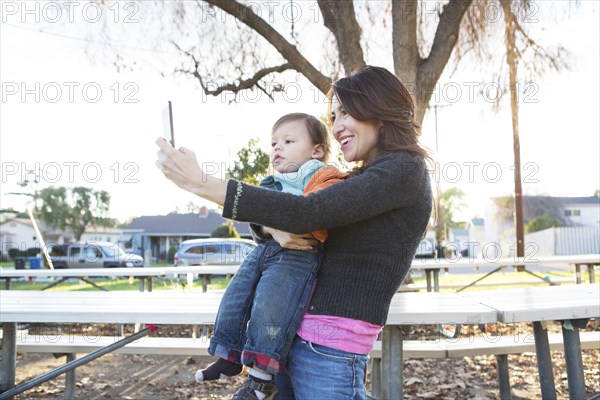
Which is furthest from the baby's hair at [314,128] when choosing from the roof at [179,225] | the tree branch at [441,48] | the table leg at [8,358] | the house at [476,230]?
the house at [476,230]

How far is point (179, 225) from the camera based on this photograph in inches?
1794

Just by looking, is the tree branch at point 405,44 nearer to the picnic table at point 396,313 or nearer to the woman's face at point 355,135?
the picnic table at point 396,313

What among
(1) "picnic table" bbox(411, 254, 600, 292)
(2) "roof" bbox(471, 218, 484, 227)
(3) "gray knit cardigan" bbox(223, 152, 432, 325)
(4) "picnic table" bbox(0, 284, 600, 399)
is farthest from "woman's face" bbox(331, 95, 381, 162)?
(2) "roof" bbox(471, 218, 484, 227)

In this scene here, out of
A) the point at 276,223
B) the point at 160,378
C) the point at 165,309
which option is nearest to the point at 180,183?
the point at 276,223

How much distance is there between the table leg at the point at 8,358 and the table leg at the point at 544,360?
2737 mm

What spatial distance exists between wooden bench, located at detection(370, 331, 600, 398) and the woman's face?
197cm

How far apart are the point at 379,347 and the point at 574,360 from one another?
106cm

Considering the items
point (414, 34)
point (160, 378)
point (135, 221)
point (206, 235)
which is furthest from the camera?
point (135, 221)

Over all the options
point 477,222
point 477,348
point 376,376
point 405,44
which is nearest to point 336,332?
point 477,348

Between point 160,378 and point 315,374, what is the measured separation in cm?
362

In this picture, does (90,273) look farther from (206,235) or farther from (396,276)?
(206,235)

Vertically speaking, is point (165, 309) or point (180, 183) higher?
point (180, 183)

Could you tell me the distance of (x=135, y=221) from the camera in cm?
4847

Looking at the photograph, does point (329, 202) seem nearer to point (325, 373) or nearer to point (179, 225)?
point (325, 373)
